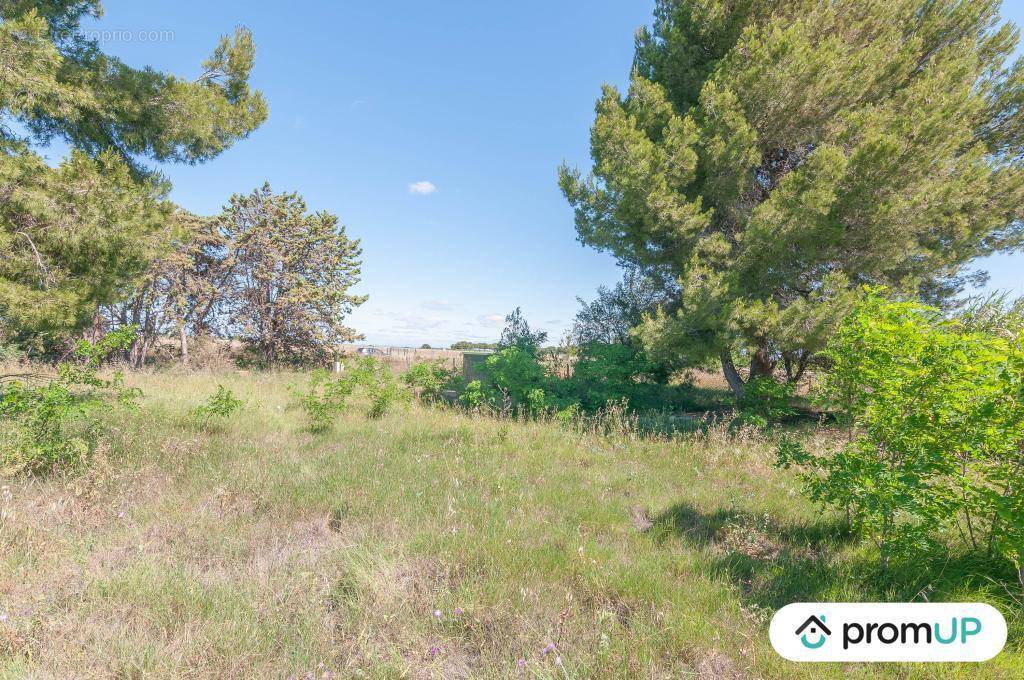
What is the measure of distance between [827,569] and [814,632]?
0.90m

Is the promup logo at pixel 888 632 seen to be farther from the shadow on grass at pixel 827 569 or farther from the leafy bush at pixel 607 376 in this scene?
the leafy bush at pixel 607 376

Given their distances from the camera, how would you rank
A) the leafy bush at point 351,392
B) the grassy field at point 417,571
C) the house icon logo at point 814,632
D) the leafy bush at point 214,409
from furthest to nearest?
the leafy bush at point 351,392 < the leafy bush at point 214,409 < the house icon logo at point 814,632 < the grassy field at point 417,571

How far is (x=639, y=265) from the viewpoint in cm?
1062

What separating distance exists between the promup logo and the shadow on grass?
0.15 meters

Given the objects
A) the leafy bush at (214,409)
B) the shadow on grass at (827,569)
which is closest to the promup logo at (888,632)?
the shadow on grass at (827,569)

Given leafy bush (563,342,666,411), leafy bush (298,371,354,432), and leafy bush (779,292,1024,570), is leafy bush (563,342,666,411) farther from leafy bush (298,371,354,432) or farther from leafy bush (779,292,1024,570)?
leafy bush (779,292,1024,570)

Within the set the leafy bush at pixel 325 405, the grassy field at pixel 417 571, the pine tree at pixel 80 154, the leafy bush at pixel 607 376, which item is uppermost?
the pine tree at pixel 80 154

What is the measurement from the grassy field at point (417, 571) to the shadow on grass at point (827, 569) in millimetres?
19

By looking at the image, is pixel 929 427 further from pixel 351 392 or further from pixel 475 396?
pixel 351 392

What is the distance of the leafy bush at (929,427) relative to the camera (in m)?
2.30

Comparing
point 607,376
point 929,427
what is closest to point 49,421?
point 929,427

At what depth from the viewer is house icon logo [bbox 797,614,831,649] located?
2.25 metres

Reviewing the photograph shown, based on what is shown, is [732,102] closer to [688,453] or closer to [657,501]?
[688,453]

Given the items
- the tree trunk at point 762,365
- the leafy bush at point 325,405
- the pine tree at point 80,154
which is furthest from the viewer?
the tree trunk at point 762,365
